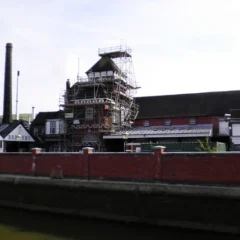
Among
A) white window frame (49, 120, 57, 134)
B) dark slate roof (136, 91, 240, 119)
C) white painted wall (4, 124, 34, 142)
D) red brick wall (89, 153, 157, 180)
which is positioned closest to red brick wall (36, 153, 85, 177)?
red brick wall (89, 153, 157, 180)

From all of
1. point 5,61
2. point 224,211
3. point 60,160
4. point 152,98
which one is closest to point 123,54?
point 152,98

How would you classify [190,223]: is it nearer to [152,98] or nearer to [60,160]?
[60,160]

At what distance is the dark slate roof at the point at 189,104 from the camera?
45.0 metres

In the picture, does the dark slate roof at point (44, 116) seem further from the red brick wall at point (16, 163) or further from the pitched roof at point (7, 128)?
the red brick wall at point (16, 163)

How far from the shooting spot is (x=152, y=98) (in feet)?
167

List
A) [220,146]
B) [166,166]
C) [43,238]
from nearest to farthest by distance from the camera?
[43,238] < [166,166] < [220,146]

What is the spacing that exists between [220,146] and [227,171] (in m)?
13.3

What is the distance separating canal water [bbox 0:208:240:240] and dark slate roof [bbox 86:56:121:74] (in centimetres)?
3132

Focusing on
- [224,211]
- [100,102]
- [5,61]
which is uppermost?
[5,61]

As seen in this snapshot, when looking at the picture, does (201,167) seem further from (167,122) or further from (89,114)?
(167,122)

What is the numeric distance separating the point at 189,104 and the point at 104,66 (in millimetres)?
11934

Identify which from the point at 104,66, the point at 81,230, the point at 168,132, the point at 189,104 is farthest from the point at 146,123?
the point at 81,230

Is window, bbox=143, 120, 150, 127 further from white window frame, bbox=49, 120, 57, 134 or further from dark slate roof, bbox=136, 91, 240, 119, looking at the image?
white window frame, bbox=49, 120, 57, 134

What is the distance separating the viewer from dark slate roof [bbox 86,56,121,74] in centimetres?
4735
